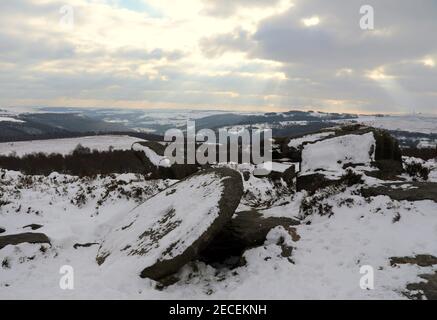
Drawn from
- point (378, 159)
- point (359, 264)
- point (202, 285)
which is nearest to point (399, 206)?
point (359, 264)

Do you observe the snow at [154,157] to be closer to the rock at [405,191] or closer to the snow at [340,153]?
A: the snow at [340,153]

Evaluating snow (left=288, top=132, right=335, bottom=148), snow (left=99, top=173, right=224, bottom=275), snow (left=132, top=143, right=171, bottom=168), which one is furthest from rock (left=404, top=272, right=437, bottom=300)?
snow (left=132, top=143, right=171, bottom=168)

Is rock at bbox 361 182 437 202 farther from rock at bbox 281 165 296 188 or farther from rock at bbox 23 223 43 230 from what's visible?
rock at bbox 23 223 43 230

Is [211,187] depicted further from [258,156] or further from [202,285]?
[258,156]

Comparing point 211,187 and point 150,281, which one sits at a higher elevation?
point 211,187

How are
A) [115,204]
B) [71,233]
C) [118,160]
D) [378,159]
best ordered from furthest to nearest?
[118,160]
[115,204]
[378,159]
[71,233]
